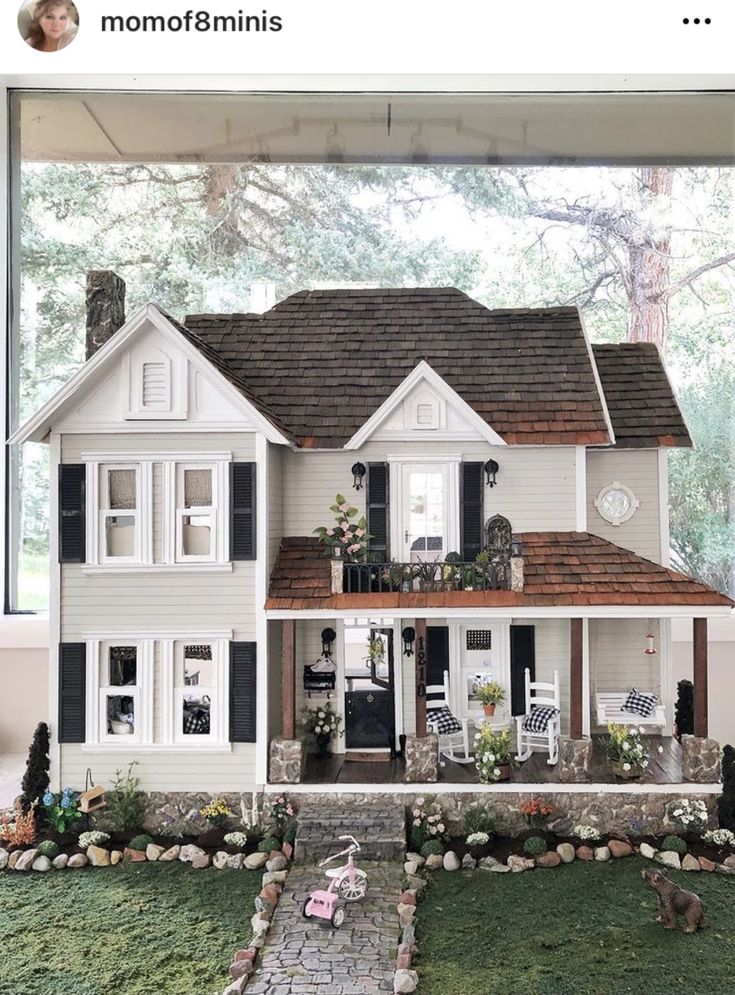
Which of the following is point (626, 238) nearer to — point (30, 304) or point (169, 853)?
point (30, 304)

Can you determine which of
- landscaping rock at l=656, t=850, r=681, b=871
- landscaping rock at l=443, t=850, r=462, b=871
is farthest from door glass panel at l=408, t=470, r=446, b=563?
landscaping rock at l=656, t=850, r=681, b=871

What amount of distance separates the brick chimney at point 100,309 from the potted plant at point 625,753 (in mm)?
6861

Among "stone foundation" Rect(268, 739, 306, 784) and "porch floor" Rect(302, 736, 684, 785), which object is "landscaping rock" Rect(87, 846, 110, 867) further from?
"porch floor" Rect(302, 736, 684, 785)

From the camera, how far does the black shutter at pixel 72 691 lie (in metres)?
7.39

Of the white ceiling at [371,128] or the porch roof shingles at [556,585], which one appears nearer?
the porch roof shingles at [556,585]

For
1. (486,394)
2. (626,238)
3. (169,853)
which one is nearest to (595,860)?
(169,853)

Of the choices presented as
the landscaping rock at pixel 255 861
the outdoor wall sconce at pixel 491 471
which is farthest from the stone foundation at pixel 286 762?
the outdoor wall sconce at pixel 491 471

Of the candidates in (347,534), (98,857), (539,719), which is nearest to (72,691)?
(98,857)

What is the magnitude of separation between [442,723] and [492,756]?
0.88 meters

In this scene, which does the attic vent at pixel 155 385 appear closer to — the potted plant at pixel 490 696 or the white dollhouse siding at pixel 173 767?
the white dollhouse siding at pixel 173 767

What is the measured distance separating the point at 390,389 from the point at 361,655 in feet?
10.2

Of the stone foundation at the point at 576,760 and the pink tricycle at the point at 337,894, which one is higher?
the stone foundation at the point at 576,760

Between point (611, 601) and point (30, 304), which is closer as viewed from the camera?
point (611, 601)
